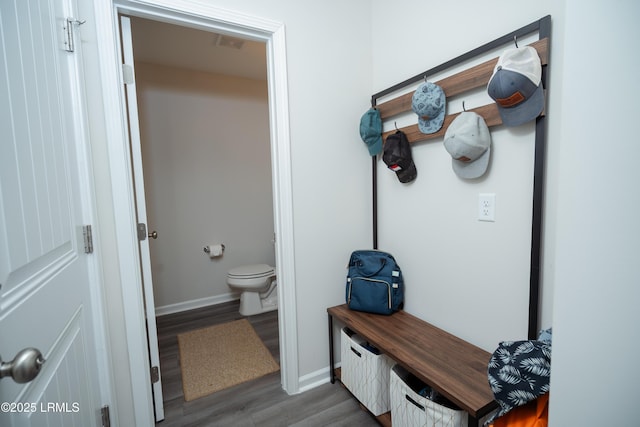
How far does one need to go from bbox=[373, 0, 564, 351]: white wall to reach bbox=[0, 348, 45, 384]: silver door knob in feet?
4.90

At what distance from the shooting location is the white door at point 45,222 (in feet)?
1.91

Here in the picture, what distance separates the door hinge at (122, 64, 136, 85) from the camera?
4.47ft

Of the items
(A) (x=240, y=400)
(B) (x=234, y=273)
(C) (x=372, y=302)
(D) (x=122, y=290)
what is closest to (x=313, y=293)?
(C) (x=372, y=302)

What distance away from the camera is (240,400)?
5.50 feet

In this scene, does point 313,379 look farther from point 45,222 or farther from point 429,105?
point 429,105

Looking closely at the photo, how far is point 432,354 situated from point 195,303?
2612 mm

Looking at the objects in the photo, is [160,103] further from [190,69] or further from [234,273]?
[234,273]

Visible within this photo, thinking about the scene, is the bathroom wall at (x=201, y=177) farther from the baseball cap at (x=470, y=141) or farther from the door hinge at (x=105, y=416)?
the baseball cap at (x=470, y=141)

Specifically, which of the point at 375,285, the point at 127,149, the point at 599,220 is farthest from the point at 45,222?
the point at 375,285

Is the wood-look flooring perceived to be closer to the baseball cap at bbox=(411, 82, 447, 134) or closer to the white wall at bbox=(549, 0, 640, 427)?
the white wall at bbox=(549, 0, 640, 427)

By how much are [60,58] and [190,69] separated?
84.9 inches

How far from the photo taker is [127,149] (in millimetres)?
→ 1308

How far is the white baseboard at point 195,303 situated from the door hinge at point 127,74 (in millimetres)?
2314

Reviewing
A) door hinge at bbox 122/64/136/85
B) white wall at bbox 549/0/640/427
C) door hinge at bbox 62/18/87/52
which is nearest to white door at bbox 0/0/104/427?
door hinge at bbox 62/18/87/52
